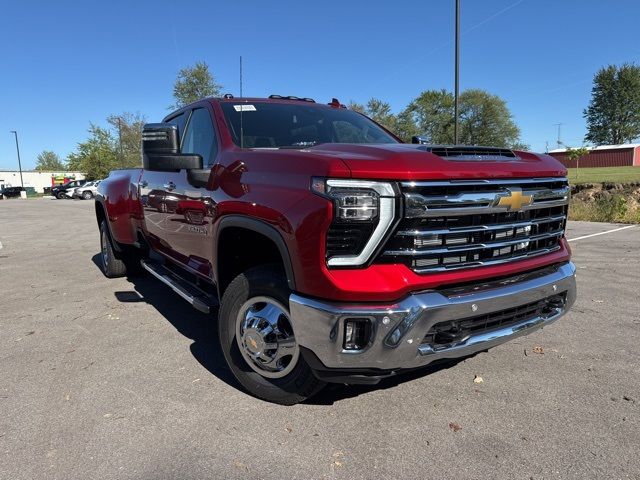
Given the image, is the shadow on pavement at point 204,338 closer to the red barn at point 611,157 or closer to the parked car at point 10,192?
the parked car at point 10,192

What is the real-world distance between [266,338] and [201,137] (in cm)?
197

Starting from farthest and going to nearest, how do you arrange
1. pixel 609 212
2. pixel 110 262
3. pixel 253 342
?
pixel 609 212 → pixel 110 262 → pixel 253 342

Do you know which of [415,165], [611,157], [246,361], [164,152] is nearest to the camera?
[415,165]

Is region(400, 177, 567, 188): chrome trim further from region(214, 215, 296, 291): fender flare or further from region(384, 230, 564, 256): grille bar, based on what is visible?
region(214, 215, 296, 291): fender flare

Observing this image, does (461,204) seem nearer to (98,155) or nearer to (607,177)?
(607,177)

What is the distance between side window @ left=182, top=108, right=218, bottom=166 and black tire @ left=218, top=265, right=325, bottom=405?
1095 millimetres

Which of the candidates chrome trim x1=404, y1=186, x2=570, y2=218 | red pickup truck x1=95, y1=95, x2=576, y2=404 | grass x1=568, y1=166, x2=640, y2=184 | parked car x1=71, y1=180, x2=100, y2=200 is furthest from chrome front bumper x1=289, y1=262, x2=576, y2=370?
parked car x1=71, y1=180, x2=100, y2=200

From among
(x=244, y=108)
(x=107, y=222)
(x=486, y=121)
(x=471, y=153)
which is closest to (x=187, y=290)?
(x=244, y=108)

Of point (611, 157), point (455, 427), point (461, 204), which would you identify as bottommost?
point (455, 427)

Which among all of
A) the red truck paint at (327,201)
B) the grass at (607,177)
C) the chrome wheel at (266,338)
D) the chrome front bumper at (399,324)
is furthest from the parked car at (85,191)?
the chrome front bumper at (399,324)

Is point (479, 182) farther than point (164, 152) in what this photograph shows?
No

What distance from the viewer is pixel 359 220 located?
2.38 metres

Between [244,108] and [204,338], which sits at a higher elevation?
[244,108]

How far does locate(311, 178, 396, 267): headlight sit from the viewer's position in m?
2.38
